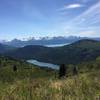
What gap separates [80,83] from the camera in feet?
21.0

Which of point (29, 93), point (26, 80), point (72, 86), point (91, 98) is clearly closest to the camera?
point (91, 98)

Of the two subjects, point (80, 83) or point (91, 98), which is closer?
point (91, 98)

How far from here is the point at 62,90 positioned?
5.68 metres

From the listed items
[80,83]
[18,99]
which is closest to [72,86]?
[80,83]

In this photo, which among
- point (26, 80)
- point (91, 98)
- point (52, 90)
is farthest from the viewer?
point (26, 80)

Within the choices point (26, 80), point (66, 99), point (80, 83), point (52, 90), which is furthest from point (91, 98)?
point (26, 80)

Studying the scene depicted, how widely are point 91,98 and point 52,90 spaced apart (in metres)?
1.30

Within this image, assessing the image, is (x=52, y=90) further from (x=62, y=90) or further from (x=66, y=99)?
(x=66, y=99)

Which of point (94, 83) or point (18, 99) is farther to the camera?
point (94, 83)

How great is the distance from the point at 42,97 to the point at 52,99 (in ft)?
0.91

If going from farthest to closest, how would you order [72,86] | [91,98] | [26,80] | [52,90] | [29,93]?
[26,80] < [72,86] < [52,90] < [29,93] < [91,98]

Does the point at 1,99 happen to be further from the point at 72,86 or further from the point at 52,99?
the point at 72,86

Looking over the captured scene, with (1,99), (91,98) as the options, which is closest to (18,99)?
(1,99)

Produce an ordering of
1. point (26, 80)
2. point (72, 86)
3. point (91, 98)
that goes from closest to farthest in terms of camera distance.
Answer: point (91, 98)
point (72, 86)
point (26, 80)
